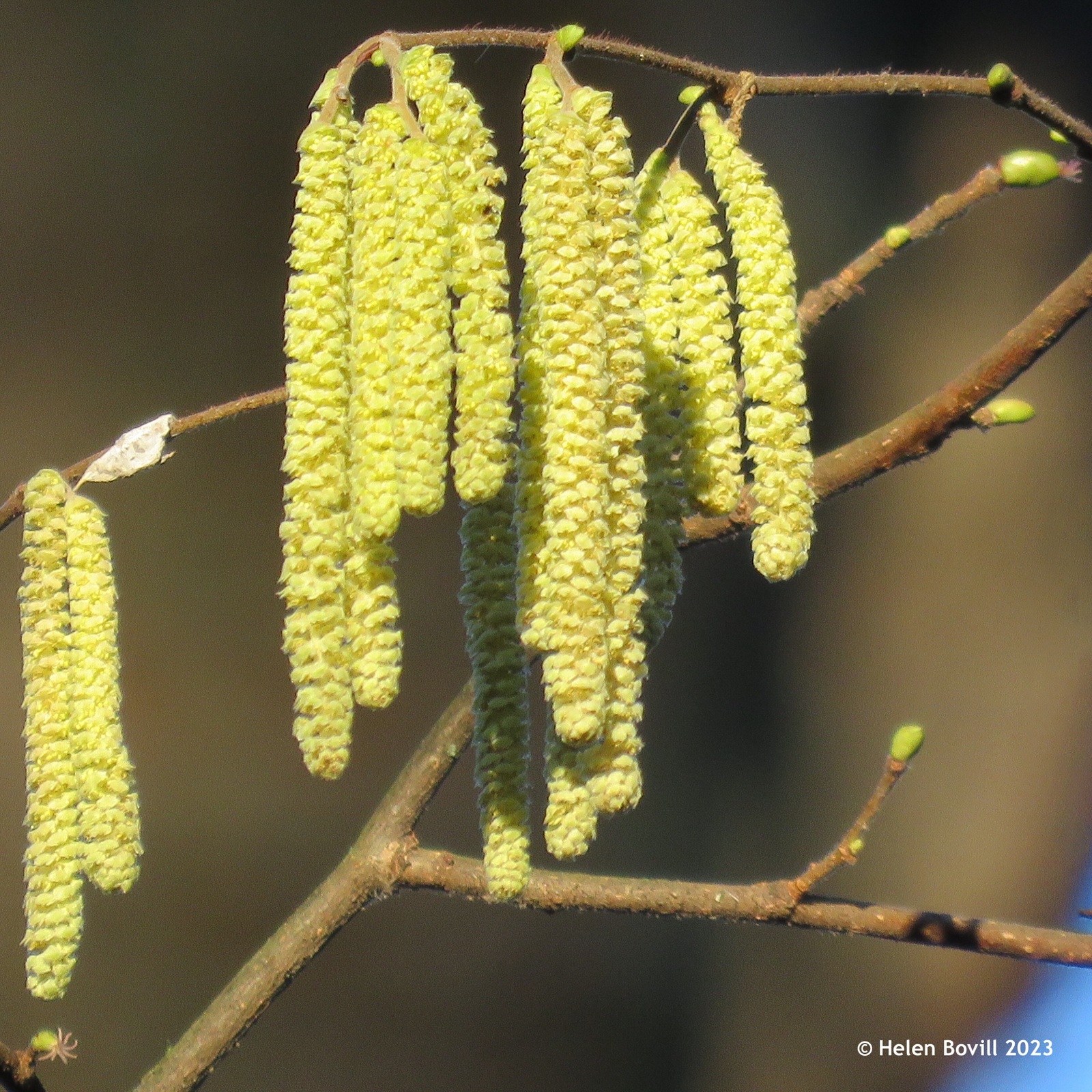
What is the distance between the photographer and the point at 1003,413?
1.93 feet

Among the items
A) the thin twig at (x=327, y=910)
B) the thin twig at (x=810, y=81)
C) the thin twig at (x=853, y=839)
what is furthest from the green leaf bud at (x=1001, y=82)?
the thin twig at (x=327, y=910)

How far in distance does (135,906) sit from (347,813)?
26 centimetres

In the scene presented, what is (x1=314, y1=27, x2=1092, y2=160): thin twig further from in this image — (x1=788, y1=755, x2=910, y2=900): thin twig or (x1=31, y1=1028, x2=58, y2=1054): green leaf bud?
(x1=31, y1=1028, x2=58, y2=1054): green leaf bud

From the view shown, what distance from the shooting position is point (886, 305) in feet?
5.42

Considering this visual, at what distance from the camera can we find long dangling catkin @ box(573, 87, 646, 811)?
38 centimetres

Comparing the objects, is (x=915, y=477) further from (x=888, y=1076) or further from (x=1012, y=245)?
(x=888, y=1076)

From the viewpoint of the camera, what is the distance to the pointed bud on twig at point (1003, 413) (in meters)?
0.58

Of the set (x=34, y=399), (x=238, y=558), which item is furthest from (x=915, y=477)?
(x=34, y=399)

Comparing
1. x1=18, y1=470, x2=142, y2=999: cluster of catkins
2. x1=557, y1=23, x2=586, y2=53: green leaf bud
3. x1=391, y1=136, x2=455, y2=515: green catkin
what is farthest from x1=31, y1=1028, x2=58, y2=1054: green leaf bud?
x1=557, y1=23, x2=586, y2=53: green leaf bud

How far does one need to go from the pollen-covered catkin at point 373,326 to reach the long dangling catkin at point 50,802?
0.24 meters

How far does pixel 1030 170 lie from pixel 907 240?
0.19m

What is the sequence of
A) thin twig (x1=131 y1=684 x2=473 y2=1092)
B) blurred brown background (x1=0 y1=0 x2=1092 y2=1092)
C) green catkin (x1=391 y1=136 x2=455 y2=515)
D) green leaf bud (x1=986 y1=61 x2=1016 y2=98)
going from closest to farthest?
green catkin (x1=391 y1=136 x2=455 y2=515), green leaf bud (x1=986 y1=61 x2=1016 y2=98), thin twig (x1=131 y1=684 x2=473 y2=1092), blurred brown background (x1=0 y1=0 x2=1092 y2=1092)

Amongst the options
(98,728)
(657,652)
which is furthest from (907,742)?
(657,652)

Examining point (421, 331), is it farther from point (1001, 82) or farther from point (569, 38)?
point (1001, 82)
